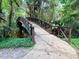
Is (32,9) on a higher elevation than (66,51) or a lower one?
higher

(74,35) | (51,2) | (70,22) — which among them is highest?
(51,2)

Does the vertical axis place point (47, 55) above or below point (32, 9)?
below

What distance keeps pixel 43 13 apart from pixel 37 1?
1.88 m

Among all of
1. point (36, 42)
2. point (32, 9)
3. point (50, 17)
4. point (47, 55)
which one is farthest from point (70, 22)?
point (32, 9)

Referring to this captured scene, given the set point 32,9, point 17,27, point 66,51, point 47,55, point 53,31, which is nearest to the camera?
Result: point 47,55

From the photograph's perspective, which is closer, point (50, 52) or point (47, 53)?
point (47, 53)

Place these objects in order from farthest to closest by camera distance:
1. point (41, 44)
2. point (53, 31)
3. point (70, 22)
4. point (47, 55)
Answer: point (53, 31)
point (70, 22)
point (41, 44)
point (47, 55)

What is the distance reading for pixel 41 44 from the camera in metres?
12.8

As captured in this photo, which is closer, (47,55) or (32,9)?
(47,55)

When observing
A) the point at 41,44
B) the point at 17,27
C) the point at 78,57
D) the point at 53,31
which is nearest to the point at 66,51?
the point at 78,57

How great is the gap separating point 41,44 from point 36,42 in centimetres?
57

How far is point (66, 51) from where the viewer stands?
37.3 feet

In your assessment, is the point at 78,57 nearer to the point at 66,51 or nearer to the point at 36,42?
the point at 66,51

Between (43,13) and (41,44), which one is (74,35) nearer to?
(41,44)
